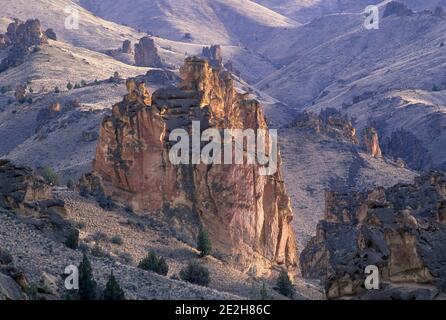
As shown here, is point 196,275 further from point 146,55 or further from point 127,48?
point 127,48

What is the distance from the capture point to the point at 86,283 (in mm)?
38938

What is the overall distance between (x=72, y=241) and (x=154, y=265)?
354 centimetres

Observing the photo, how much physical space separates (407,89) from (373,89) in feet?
58.6

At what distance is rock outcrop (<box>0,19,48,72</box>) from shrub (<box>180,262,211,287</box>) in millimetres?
104733

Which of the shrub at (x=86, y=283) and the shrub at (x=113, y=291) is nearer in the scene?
the shrub at (x=113, y=291)

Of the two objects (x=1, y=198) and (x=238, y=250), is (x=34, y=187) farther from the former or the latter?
(x=238, y=250)

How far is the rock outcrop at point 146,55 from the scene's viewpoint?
188363 mm

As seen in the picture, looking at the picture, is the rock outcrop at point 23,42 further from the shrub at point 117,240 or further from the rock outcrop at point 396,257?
the rock outcrop at point 396,257

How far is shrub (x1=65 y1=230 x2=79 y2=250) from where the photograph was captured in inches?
1858

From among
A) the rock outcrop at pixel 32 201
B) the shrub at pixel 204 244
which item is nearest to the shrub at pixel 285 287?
the shrub at pixel 204 244

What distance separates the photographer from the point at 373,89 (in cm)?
19088

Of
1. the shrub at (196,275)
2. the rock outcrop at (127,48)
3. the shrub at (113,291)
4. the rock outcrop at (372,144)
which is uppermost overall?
the rock outcrop at (127,48)

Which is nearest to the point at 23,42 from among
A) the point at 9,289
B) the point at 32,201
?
the point at 32,201

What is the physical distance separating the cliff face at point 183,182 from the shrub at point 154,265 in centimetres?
798
